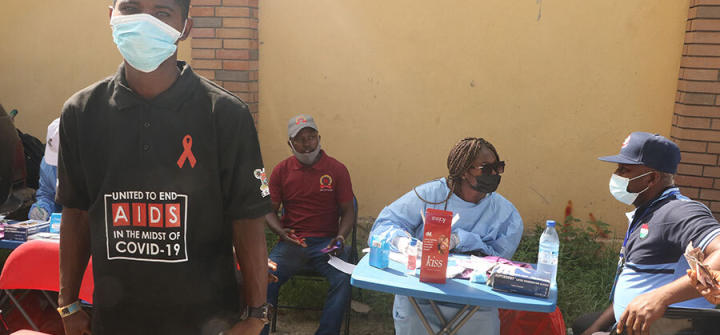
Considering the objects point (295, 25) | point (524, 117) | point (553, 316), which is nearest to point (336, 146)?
point (295, 25)

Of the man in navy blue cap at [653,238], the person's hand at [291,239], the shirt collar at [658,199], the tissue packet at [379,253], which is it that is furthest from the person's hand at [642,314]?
the person's hand at [291,239]

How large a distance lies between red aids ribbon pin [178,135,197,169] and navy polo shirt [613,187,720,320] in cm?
227

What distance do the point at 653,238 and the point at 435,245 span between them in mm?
1116

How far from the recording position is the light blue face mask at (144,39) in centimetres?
177

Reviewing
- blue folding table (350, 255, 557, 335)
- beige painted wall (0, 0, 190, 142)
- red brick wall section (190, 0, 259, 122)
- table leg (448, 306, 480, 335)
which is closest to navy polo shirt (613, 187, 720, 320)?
blue folding table (350, 255, 557, 335)

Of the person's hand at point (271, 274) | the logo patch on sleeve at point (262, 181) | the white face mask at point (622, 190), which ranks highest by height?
the logo patch on sleeve at point (262, 181)

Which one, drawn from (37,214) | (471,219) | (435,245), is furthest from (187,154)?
(37,214)

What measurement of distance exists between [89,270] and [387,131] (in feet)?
11.5

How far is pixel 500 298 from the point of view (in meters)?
2.73

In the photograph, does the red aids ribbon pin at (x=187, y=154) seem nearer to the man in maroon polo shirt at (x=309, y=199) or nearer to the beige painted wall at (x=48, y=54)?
the man in maroon polo shirt at (x=309, y=199)

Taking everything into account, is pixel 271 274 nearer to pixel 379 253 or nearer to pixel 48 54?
pixel 379 253

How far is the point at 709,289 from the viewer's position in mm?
2361

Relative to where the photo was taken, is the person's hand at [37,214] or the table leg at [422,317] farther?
the person's hand at [37,214]

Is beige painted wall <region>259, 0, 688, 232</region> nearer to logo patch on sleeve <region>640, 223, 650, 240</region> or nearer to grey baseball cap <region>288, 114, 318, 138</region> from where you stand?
grey baseball cap <region>288, 114, 318, 138</region>
